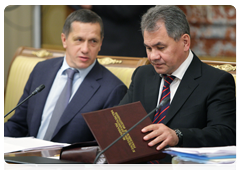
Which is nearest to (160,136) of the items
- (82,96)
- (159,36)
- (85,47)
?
(159,36)

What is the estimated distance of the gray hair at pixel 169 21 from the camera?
1568 mm

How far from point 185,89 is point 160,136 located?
0.46m

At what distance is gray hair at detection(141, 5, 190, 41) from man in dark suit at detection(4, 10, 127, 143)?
56 centimetres

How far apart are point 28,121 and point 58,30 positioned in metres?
2.30

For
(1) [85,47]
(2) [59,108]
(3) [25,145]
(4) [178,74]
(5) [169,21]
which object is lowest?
(3) [25,145]

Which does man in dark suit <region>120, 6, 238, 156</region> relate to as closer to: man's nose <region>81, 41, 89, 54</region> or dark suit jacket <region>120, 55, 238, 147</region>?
dark suit jacket <region>120, 55, 238, 147</region>

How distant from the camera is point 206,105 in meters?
1.55

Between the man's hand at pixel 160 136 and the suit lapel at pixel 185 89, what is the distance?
11.5 inches

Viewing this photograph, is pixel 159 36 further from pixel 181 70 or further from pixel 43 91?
pixel 43 91

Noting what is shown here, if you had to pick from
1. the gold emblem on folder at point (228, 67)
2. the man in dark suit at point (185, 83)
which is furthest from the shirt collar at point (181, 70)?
the gold emblem on folder at point (228, 67)

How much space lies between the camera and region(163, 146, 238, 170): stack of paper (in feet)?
3.12

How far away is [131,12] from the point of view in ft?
9.26

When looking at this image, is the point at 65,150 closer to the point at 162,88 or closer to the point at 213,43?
the point at 162,88
